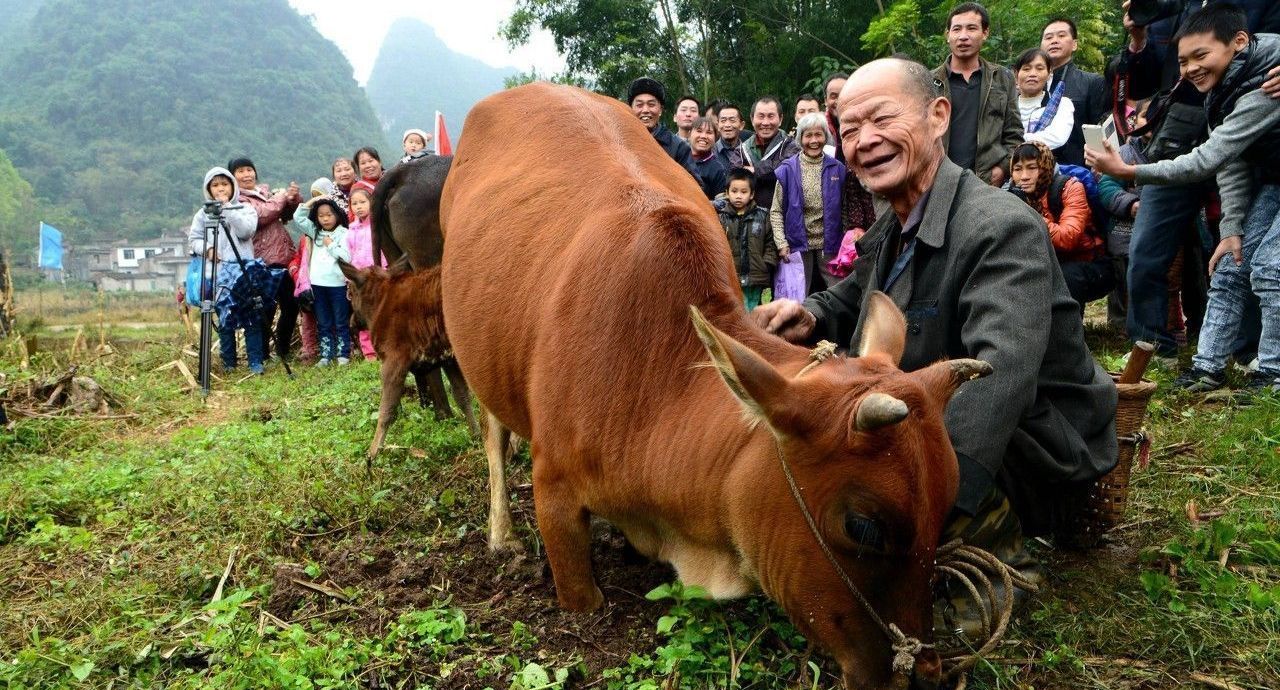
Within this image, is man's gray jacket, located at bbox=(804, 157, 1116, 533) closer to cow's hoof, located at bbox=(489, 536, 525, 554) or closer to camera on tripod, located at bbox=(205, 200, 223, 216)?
cow's hoof, located at bbox=(489, 536, 525, 554)

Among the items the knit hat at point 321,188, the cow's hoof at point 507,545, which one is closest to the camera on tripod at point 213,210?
the knit hat at point 321,188

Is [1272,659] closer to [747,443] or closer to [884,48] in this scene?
[747,443]

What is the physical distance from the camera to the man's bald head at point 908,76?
3117 millimetres

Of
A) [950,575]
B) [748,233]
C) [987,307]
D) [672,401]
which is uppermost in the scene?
[748,233]

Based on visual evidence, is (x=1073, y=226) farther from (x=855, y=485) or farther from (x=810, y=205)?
(x=855, y=485)

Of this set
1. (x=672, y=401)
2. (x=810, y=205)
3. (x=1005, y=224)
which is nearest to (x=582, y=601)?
(x=672, y=401)

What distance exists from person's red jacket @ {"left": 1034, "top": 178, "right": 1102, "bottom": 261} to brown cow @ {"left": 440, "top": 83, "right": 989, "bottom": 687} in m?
3.39

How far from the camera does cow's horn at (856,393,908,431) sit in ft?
6.60

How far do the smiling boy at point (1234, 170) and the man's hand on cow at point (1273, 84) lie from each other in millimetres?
45

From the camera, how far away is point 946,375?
7.63ft

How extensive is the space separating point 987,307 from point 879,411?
103 centimetres

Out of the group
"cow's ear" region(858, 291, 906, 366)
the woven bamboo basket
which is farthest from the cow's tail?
the woven bamboo basket

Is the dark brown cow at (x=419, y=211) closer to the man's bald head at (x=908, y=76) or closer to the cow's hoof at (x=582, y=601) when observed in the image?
the cow's hoof at (x=582, y=601)

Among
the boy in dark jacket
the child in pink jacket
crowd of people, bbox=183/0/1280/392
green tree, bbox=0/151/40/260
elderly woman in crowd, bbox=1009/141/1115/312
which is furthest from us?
green tree, bbox=0/151/40/260
